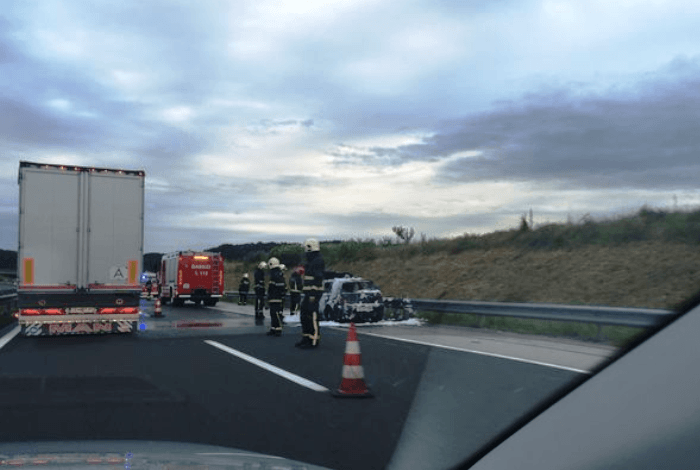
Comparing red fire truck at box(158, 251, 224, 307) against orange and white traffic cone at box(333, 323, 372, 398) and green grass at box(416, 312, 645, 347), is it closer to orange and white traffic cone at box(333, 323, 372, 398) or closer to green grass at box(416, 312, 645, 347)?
green grass at box(416, 312, 645, 347)

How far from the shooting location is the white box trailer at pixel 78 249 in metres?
16.7

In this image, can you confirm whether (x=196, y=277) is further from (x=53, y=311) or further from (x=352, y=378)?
(x=352, y=378)

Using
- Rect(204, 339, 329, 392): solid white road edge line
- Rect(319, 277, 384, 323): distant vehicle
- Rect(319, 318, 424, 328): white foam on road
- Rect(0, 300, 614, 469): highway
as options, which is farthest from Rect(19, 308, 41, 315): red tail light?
Rect(319, 277, 384, 323): distant vehicle

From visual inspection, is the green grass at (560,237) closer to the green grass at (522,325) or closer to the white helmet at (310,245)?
the green grass at (522,325)

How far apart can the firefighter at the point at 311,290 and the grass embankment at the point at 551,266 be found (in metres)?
4.52

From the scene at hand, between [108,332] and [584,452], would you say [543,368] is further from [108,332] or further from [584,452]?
[108,332]

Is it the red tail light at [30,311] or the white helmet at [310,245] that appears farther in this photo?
the red tail light at [30,311]

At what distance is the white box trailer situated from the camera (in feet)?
54.7

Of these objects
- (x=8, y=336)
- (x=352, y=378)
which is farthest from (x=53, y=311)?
(x=352, y=378)

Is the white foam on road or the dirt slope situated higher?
the dirt slope

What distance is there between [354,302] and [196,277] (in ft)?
63.0

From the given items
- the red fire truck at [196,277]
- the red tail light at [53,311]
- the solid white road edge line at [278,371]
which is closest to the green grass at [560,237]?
the solid white road edge line at [278,371]

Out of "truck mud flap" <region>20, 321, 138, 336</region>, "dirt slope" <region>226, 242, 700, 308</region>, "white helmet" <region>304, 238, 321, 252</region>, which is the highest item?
"white helmet" <region>304, 238, 321, 252</region>

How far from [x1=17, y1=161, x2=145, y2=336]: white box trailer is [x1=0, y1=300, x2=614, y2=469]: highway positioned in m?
1.73
